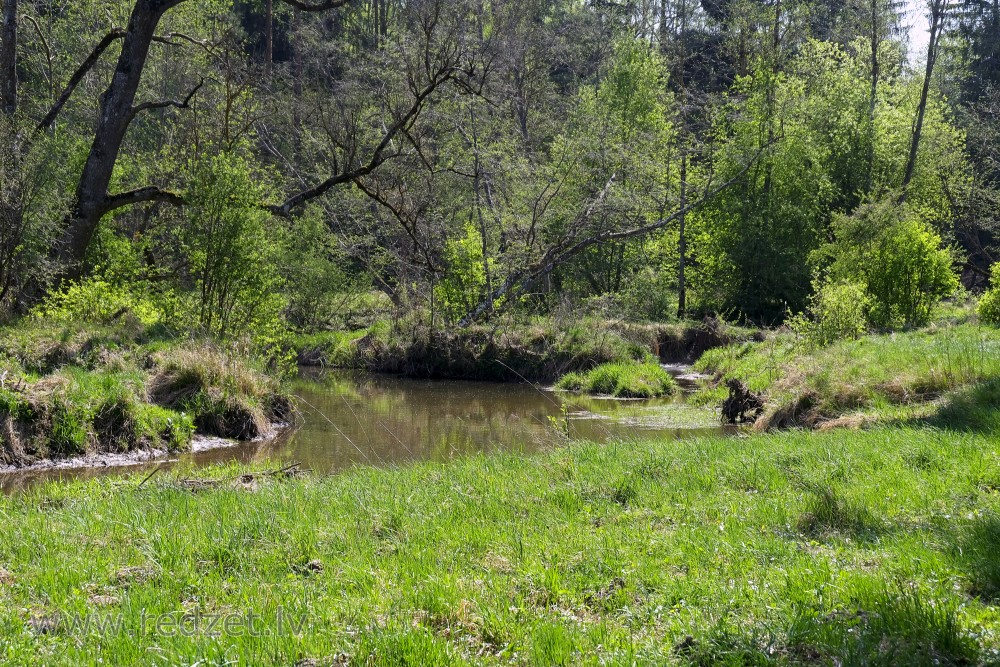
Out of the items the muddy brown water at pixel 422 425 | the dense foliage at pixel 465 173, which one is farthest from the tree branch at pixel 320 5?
the muddy brown water at pixel 422 425

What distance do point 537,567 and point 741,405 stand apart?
11.1m

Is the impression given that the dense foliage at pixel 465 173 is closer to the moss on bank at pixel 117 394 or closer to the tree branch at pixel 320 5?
the tree branch at pixel 320 5

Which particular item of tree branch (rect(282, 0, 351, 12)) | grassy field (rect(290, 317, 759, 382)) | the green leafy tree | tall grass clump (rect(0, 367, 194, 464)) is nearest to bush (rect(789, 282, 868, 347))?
grassy field (rect(290, 317, 759, 382))

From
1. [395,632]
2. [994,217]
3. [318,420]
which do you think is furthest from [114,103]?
[994,217]

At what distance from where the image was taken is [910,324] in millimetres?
20234

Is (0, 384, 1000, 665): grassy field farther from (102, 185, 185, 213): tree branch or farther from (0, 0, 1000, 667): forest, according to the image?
(102, 185, 185, 213): tree branch

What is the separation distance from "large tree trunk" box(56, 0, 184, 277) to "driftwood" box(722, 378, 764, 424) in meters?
13.9

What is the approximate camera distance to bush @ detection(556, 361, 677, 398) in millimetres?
20984

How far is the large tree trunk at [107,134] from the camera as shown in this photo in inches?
711

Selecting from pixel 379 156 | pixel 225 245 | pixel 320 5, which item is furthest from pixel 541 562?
pixel 320 5

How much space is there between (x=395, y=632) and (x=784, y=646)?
1.94 metres

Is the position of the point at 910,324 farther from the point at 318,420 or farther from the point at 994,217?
the point at 994,217

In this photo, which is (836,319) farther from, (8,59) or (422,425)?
(8,59)

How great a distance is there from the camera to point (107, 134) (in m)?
18.4
